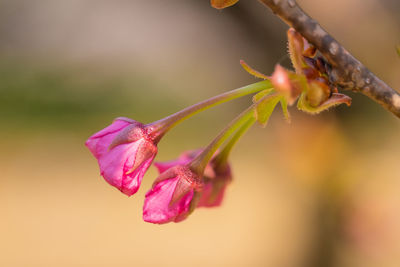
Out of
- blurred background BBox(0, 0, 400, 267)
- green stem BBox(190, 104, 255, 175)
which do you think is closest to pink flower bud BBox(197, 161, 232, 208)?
green stem BBox(190, 104, 255, 175)

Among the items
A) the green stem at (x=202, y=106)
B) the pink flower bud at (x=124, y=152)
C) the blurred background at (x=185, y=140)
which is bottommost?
the pink flower bud at (x=124, y=152)

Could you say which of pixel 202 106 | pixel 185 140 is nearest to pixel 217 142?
pixel 202 106

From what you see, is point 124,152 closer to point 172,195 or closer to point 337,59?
point 172,195

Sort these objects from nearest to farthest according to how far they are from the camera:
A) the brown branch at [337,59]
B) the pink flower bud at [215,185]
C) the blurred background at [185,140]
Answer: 1. the brown branch at [337,59]
2. the pink flower bud at [215,185]
3. the blurred background at [185,140]

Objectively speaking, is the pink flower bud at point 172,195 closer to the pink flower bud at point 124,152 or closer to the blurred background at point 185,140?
the pink flower bud at point 124,152

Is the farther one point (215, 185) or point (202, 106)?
point (215, 185)

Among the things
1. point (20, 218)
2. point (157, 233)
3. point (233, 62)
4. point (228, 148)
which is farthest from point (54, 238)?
point (228, 148)

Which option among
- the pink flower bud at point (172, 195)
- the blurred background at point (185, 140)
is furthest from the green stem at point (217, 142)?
the blurred background at point (185, 140)
